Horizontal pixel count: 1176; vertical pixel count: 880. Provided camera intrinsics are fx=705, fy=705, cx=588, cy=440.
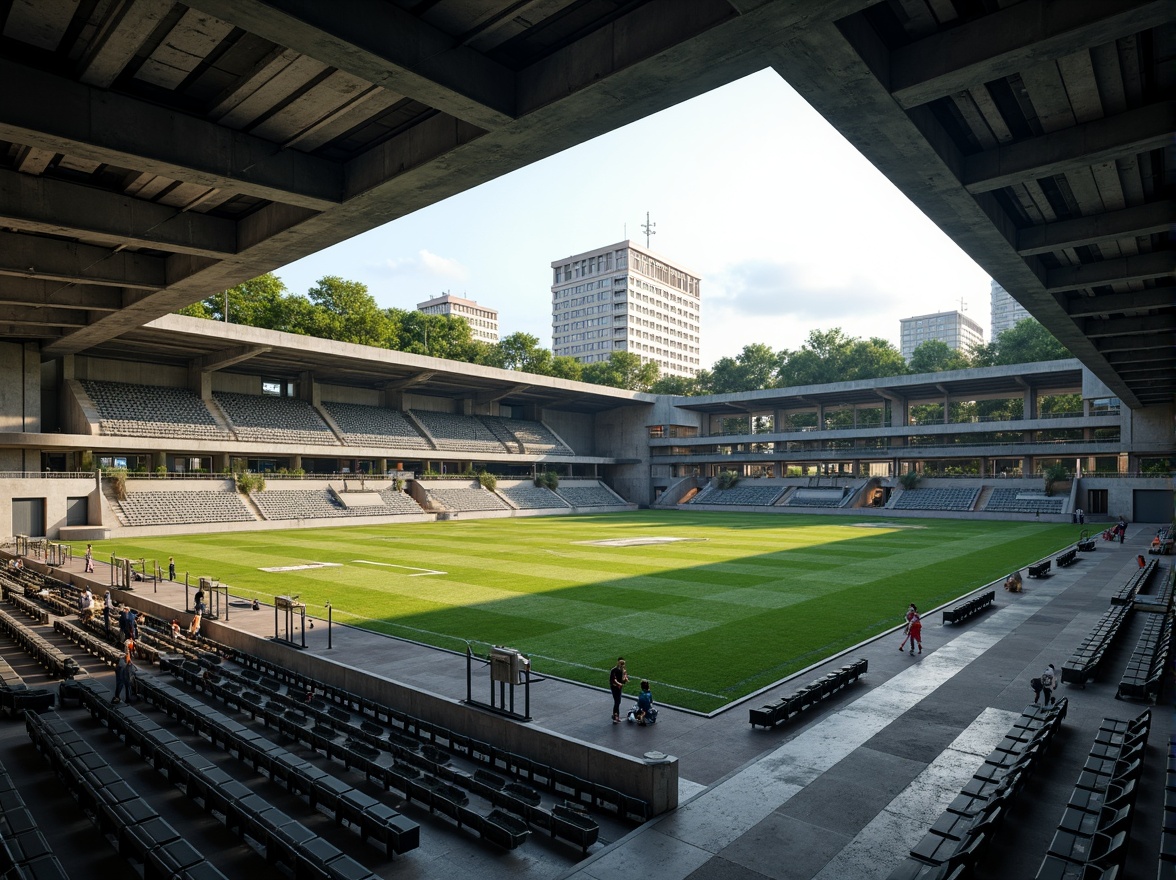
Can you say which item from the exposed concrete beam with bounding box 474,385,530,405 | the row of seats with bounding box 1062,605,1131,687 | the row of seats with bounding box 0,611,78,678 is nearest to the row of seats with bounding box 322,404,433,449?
the exposed concrete beam with bounding box 474,385,530,405

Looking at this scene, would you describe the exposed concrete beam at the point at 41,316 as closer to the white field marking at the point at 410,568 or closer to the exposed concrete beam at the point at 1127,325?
the white field marking at the point at 410,568

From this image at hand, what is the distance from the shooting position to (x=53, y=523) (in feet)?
154

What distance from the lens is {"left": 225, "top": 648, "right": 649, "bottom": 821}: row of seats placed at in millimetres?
10508

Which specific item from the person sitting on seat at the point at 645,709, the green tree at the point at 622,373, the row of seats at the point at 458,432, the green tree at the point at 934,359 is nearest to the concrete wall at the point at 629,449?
the row of seats at the point at 458,432

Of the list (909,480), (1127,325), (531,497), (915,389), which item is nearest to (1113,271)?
(1127,325)

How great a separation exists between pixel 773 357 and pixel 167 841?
12940cm

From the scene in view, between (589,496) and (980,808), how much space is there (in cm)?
7828

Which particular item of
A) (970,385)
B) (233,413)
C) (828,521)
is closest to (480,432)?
(233,413)

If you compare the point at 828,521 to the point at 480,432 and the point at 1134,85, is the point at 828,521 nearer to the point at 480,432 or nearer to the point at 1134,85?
the point at 480,432

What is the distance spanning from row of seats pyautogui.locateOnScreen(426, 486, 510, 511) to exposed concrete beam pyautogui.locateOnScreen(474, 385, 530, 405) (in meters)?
12.2

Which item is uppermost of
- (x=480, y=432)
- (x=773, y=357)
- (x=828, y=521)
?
(x=773, y=357)

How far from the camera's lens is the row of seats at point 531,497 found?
76.8 metres

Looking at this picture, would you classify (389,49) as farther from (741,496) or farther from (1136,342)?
(741,496)

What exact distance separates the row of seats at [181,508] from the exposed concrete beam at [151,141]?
45.8 meters
